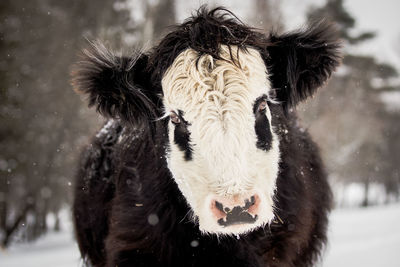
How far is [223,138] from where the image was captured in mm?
2180

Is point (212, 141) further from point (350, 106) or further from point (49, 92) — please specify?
point (350, 106)

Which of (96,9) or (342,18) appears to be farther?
(342,18)

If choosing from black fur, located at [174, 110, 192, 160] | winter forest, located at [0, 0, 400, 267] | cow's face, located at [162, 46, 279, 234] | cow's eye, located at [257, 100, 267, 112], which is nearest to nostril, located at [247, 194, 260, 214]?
cow's face, located at [162, 46, 279, 234]

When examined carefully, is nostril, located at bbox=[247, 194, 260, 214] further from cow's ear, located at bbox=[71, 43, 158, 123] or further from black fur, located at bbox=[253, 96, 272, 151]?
cow's ear, located at bbox=[71, 43, 158, 123]

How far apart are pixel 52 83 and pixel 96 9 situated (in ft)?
10.2

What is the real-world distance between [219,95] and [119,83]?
2.92 feet

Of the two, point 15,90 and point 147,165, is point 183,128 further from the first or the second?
point 15,90

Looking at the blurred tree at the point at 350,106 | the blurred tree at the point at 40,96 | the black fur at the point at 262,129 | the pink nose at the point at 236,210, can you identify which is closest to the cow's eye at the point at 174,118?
the black fur at the point at 262,129

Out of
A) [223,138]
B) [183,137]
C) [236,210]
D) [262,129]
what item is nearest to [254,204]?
[236,210]

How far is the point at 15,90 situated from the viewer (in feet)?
40.2

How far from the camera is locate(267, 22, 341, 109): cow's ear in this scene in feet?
9.27

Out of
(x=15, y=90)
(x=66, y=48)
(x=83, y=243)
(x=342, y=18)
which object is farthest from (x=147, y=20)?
(x=342, y=18)

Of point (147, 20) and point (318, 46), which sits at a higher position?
point (147, 20)

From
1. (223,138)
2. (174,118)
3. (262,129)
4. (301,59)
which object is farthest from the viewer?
(301,59)
